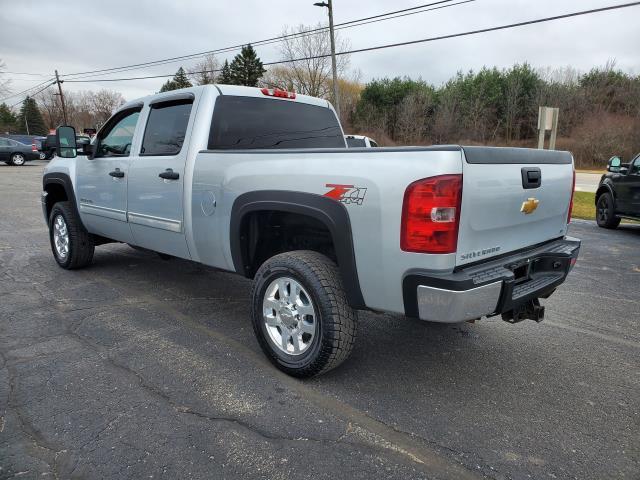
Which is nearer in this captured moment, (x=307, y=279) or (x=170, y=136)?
(x=307, y=279)

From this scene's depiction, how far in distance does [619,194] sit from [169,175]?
27.5 ft

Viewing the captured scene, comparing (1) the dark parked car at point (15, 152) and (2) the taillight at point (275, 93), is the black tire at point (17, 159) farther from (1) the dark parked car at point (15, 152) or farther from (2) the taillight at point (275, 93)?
(2) the taillight at point (275, 93)

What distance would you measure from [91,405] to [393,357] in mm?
1953

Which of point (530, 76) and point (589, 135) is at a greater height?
point (530, 76)

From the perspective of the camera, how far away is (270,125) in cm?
411

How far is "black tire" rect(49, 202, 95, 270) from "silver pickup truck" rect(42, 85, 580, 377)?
108 centimetres

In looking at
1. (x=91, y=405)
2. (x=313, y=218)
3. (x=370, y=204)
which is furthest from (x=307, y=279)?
(x=91, y=405)

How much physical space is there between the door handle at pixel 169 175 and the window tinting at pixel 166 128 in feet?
0.52

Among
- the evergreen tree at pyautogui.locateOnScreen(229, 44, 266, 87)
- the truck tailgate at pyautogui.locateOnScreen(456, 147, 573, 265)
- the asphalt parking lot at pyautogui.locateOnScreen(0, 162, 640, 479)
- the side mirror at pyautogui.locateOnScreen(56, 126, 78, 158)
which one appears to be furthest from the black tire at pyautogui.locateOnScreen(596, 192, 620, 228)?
the evergreen tree at pyautogui.locateOnScreen(229, 44, 266, 87)

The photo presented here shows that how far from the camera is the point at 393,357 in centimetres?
332

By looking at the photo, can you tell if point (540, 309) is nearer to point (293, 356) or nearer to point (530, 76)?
point (293, 356)

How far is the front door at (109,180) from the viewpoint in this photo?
4.37 meters

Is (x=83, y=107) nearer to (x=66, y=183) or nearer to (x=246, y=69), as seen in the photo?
(x=246, y=69)

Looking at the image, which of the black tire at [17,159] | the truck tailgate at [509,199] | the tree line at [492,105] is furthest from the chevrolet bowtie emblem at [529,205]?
the tree line at [492,105]
